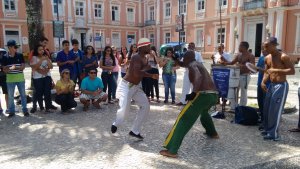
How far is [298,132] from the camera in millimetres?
5562

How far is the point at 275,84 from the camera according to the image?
4965 mm

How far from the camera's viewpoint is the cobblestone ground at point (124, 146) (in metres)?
4.11

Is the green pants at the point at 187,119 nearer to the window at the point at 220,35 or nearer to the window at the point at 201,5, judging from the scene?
the window at the point at 220,35

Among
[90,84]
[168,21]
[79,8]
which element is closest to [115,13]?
[79,8]

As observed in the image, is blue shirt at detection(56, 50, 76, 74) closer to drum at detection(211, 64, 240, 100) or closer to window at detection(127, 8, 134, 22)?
drum at detection(211, 64, 240, 100)

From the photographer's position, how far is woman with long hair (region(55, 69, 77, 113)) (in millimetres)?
7039

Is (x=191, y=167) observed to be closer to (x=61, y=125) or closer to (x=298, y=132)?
(x=298, y=132)

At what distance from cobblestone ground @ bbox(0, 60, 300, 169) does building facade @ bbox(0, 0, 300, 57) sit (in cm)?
2078

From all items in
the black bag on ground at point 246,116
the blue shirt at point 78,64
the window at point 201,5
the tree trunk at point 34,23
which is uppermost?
the window at point 201,5

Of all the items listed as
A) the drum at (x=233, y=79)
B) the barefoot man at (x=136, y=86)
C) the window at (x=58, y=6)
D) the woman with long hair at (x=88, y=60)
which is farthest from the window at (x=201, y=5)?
the barefoot man at (x=136, y=86)

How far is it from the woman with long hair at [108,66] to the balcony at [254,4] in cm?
2163


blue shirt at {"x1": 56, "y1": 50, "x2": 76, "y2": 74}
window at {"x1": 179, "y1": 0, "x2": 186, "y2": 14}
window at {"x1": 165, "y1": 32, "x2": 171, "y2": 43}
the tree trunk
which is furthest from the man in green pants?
window at {"x1": 165, "y1": 32, "x2": 171, "y2": 43}

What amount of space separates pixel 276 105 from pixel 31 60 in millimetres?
5310

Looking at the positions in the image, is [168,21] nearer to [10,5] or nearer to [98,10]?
[98,10]
